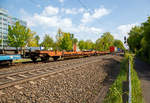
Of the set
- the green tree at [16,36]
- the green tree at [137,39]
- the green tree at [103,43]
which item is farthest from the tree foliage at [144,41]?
the green tree at [16,36]

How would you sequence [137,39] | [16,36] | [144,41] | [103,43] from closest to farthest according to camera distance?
[144,41], [16,36], [137,39], [103,43]

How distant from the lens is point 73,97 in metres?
3.55

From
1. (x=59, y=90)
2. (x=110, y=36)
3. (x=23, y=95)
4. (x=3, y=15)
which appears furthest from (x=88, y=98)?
(x=3, y=15)

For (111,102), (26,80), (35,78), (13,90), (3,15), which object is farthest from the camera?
(3,15)

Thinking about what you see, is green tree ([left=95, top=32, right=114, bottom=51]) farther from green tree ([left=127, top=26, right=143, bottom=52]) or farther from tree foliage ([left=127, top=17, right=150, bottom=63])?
tree foliage ([left=127, top=17, right=150, bottom=63])

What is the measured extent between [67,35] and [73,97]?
1165 inches

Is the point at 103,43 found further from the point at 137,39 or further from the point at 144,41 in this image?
the point at 144,41

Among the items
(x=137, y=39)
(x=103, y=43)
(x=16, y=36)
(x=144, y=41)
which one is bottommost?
(x=144, y=41)

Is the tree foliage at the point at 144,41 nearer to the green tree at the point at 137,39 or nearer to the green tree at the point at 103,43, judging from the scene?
the green tree at the point at 137,39

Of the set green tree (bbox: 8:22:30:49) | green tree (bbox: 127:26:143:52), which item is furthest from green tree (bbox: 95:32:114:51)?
green tree (bbox: 8:22:30:49)

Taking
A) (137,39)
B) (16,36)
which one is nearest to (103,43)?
(137,39)

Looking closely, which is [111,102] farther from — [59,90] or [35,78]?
[35,78]

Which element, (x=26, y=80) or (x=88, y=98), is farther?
(x=26, y=80)

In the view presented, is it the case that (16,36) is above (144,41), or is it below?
above
